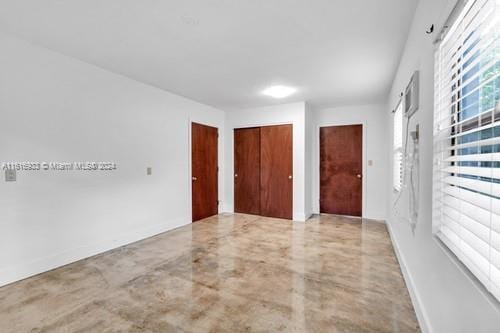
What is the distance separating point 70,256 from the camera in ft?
9.33

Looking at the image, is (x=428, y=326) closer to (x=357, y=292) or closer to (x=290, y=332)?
(x=357, y=292)

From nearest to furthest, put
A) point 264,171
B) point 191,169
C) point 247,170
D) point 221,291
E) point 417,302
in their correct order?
1. point 417,302
2. point 221,291
3. point 191,169
4. point 264,171
5. point 247,170

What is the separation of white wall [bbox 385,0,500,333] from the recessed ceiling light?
73.8 inches

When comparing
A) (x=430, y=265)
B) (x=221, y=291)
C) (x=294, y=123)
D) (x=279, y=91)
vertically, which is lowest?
(x=221, y=291)

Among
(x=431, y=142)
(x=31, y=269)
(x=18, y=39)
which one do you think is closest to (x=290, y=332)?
(x=431, y=142)

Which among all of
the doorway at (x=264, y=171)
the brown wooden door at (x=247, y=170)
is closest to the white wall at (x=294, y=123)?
the doorway at (x=264, y=171)

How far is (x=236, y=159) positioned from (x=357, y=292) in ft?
12.8

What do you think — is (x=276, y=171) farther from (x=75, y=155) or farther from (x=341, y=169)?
(x=75, y=155)

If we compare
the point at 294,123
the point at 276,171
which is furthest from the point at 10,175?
the point at 294,123

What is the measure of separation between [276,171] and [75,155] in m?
3.47

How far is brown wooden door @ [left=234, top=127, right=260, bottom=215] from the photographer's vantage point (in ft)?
17.5

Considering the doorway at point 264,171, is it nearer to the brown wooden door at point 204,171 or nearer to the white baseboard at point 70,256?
the brown wooden door at point 204,171

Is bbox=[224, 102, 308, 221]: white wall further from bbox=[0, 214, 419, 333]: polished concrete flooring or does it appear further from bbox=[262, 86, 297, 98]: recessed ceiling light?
bbox=[0, 214, 419, 333]: polished concrete flooring

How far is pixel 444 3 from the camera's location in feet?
4.39
